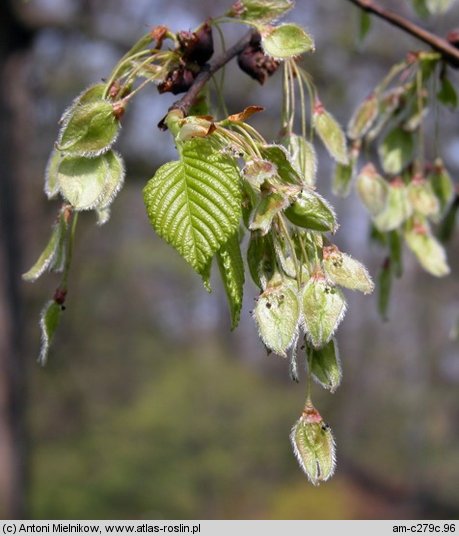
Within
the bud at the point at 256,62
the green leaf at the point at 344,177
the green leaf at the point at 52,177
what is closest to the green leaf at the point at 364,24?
the green leaf at the point at 344,177

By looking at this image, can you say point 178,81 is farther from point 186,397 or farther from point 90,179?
point 186,397

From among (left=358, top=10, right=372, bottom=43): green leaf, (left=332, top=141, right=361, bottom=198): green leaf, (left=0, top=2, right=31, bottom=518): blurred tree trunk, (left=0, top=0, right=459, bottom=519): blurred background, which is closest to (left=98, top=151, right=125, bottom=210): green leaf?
(left=332, top=141, right=361, bottom=198): green leaf

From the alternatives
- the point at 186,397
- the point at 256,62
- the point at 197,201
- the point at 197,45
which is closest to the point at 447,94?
the point at 256,62

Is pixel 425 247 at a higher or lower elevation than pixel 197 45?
lower

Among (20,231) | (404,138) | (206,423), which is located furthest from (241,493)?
(404,138)

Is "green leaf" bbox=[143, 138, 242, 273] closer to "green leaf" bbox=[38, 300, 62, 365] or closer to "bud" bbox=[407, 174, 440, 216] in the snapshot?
"green leaf" bbox=[38, 300, 62, 365]

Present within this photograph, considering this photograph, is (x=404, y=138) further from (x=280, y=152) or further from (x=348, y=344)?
(x=348, y=344)

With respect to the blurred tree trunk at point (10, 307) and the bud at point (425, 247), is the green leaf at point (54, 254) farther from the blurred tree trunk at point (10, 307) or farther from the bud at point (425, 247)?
the blurred tree trunk at point (10, 307)
